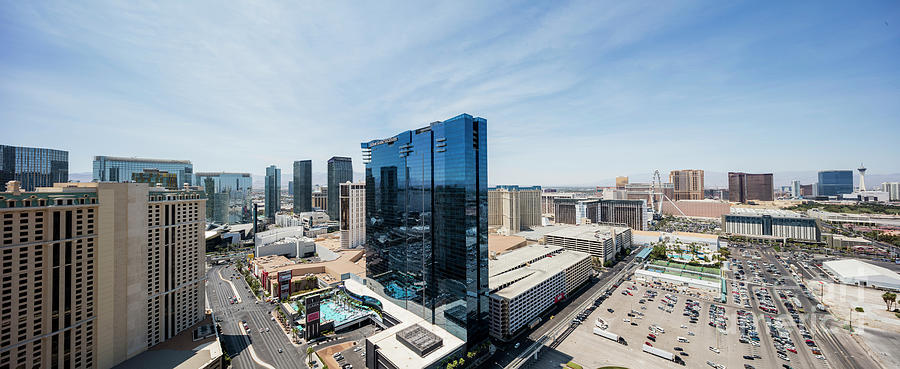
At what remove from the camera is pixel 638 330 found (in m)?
47.9

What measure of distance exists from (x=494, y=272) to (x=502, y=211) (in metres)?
71.3

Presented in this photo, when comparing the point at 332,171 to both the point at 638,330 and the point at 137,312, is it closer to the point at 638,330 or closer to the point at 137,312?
the point at 137,312

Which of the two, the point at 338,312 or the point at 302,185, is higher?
the point at 302,185

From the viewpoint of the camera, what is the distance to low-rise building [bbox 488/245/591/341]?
4650cm

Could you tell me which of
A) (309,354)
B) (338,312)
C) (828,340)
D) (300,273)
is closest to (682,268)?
(828,340)

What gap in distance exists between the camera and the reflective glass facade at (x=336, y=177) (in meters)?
159

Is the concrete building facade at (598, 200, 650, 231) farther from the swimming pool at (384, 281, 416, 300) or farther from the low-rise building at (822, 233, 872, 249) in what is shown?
the swimming pool at (384, 281, 416, 300)

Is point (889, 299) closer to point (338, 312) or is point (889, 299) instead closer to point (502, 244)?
point (502, 244)

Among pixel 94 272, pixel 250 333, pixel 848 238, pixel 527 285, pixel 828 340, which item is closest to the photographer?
pixel 94 272

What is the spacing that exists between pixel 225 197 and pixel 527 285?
163166 mm

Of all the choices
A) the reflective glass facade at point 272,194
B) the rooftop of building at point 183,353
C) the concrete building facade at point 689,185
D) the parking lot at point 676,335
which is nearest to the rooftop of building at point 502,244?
the parking lot at point 676,335

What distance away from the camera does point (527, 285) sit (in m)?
52.1

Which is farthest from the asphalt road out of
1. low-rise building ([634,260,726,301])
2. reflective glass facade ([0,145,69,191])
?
reflective glass facade ([0,145,69,191])

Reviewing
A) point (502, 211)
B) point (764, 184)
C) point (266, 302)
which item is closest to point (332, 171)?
point (502, 211)
